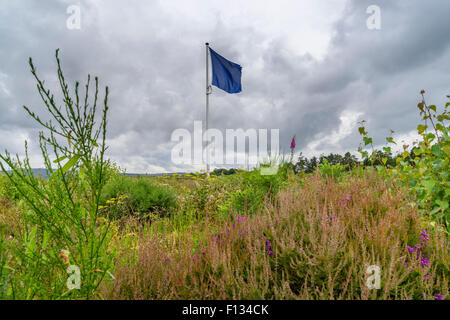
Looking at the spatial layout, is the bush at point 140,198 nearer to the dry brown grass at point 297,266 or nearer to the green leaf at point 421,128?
the dry brown grass at point 297,266

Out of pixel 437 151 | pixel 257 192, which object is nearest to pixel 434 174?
pixel 437 151

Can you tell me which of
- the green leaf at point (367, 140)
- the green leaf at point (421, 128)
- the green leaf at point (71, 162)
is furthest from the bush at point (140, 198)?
the green leaf at point (421, 128)

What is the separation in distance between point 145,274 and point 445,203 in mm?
3536

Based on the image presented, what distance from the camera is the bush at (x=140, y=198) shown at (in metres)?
6.75

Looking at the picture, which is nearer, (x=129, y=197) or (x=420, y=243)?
(x=420, y=243)

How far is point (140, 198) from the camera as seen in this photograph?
6.95 m

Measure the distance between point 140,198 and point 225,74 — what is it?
7.37 metres

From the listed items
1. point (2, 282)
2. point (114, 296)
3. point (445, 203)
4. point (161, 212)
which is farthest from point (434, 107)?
point (161, 212)

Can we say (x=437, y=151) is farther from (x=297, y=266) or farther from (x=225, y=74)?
(x=225, y=74)

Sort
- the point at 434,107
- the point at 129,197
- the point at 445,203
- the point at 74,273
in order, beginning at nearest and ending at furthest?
the point at 74,273, the point at 445,203, the point at 434,107, the point at 129,197

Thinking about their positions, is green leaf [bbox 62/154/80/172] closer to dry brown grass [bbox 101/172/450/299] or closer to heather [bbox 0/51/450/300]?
heather [bbox 0/51/450/300]

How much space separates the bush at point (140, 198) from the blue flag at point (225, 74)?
20.2 feet

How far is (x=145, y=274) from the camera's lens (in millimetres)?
2203
